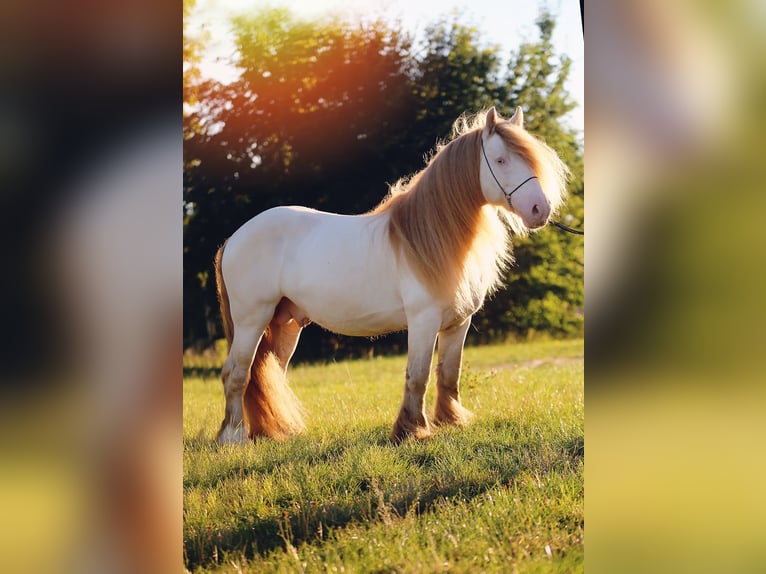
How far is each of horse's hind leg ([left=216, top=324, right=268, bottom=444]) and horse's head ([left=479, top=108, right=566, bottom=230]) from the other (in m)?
1.43

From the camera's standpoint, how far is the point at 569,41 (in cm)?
347

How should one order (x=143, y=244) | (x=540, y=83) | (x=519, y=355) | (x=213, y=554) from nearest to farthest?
(x=143, y=244) < (x=213, y=554) < (x=540, y=83) < (x=519, y=355)

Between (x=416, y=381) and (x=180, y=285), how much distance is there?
1.58 m

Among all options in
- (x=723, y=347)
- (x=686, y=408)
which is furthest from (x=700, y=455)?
(x=723, y=347)

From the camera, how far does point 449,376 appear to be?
3.55 m

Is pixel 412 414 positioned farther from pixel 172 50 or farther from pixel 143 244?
pixel 172 50

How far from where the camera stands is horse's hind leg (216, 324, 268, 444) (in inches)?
136

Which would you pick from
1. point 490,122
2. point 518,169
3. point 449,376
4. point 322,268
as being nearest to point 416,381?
point 449,376

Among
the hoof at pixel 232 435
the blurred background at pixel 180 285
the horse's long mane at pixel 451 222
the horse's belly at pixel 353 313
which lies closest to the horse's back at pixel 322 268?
the horse's belly at pixel 353 313

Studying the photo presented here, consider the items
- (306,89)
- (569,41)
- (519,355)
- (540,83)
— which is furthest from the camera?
(519,355)

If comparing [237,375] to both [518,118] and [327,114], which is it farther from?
[518,118]

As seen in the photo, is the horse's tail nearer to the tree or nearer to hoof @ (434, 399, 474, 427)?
the tree

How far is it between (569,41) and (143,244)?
2.55 metres

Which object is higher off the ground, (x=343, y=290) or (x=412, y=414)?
(x=343, y=290)
